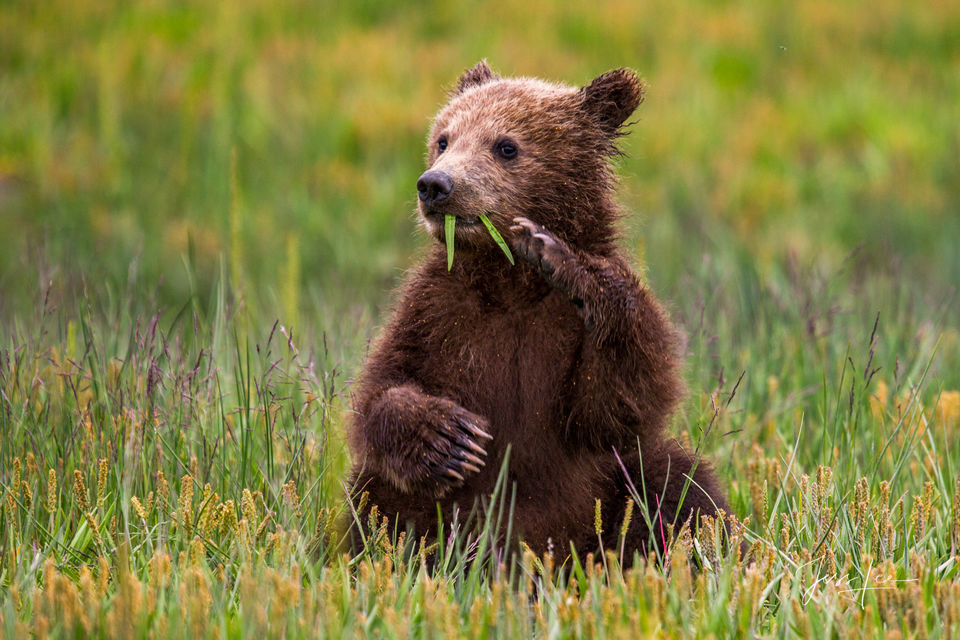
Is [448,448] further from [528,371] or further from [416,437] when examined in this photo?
[528,371]

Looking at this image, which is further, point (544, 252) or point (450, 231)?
point (450, 231)

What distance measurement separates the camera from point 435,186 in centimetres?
364

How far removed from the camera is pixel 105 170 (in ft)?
34.8

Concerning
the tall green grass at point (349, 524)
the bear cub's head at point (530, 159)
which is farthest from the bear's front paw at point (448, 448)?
Result: the bear cub's head at point (530, 159)

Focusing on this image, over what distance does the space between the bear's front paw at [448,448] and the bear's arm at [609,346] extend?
0.32m

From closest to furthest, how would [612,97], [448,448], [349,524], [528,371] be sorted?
[448,448] < [528,371] < [349,524] < [612,97]

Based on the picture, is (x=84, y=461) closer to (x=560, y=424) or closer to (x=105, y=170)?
(x=560, y=424)

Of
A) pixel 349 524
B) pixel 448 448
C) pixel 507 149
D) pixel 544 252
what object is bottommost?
pixel 349 524

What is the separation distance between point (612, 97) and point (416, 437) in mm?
1432

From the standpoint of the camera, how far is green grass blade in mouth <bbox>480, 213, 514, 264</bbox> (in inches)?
141

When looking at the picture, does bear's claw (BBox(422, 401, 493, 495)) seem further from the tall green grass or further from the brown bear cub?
the tall green grass

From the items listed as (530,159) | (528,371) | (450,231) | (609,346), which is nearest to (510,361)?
(528,371)

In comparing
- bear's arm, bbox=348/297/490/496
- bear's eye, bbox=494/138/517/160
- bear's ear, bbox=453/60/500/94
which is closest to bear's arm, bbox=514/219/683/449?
bear's arm, bbox=348/297/490/496

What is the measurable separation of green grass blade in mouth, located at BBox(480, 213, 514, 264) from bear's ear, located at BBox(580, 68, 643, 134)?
2.15 ft
